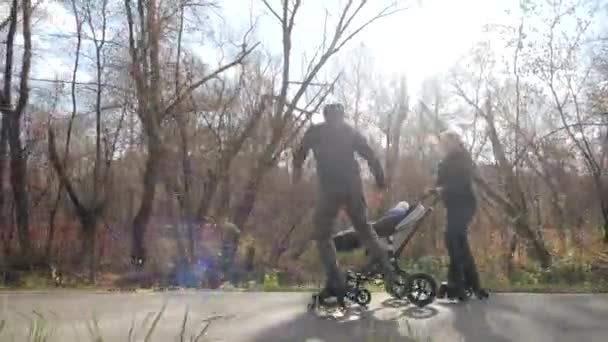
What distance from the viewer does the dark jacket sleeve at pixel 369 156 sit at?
21.6 feet

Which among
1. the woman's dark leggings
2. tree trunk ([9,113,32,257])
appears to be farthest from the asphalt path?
tree trunk ([9,113,32,257])

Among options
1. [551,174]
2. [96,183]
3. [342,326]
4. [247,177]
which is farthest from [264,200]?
[342,326]

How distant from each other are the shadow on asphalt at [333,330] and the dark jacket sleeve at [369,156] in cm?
136

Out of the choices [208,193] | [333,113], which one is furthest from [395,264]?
[208,193]

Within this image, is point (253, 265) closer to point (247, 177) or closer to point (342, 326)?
point (247, 177)

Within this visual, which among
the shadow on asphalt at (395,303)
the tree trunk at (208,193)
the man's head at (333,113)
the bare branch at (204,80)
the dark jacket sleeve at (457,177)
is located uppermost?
the bare branch at (204,80)

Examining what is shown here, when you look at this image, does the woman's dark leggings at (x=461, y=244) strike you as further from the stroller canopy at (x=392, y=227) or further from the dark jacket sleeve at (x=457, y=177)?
the stroller canopy at (x=392, y=227)

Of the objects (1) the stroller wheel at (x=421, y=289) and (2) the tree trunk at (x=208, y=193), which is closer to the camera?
(1) the stroller wheel at (x=421, y=289)

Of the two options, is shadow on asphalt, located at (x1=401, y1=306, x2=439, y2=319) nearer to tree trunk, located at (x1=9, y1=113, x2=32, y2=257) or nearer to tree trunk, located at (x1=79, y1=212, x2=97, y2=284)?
tree trunk, located at (x1=79, y1=212, x2=97, y2=284)

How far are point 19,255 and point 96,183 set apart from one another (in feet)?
22.7

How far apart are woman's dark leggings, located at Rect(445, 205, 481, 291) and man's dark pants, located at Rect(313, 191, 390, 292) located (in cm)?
126

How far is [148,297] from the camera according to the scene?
7.34m

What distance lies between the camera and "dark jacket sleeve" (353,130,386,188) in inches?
259

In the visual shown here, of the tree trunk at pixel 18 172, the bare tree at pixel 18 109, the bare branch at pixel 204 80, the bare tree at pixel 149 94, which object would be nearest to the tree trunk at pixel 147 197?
the bare tree at pixel 149 94
